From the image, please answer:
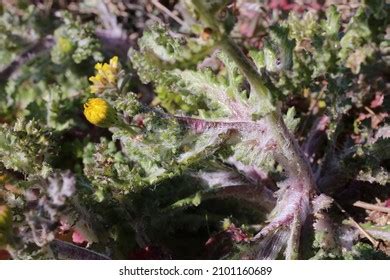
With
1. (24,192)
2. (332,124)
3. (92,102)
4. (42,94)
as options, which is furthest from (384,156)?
(42,94)

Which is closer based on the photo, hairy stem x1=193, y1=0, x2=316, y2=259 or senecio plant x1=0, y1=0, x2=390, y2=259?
hairy stem x1=193, y1=0, x2=316, y2=259

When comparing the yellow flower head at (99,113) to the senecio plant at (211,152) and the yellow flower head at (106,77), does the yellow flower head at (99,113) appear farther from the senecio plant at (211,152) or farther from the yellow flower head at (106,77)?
the yellow flower head at (106,77)

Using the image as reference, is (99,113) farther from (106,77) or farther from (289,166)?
(289,166)

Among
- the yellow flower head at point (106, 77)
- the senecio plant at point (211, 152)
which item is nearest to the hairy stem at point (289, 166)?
the senecio plant at point (211, 152)

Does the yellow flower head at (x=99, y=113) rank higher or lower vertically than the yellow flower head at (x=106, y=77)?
higher

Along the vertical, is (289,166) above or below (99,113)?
below

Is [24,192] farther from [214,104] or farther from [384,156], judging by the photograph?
[384,156]

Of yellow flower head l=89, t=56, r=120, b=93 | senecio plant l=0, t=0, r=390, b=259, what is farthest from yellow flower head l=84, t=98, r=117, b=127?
yellow flower head l=89, t=56, r=120, b=93

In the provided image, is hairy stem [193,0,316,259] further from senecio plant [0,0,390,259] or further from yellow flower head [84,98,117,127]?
yellow flower head [84,98,117,127]

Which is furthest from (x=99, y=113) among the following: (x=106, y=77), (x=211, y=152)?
(x=106, y=77)

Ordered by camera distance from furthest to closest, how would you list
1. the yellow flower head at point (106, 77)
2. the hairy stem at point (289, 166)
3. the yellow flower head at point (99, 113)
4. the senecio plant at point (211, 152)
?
the yellow flower head at point (106, 77) < the yellow flower head at point (99, 113) < the senecio plant at point (211, 152) < the hairy stem at point (289, 166)
